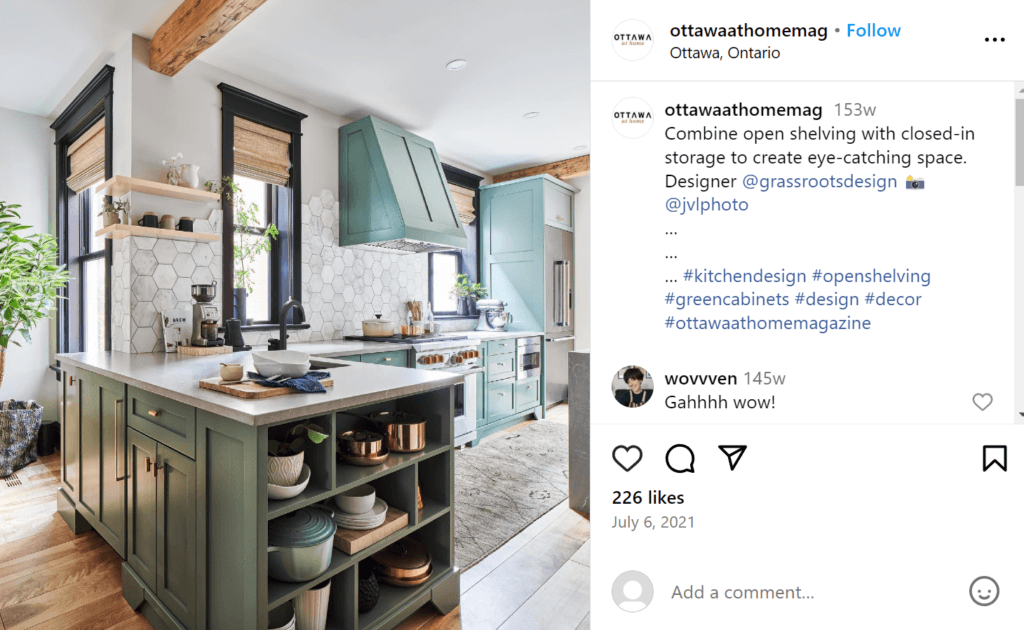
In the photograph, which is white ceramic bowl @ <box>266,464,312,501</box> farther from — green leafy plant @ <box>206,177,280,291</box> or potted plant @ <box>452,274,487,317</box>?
potted plant @ <box>452,274,487,317</box>

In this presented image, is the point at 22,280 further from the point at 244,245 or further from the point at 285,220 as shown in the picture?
the point at 285,220

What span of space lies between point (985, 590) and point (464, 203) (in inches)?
186

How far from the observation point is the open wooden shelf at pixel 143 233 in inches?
96.0

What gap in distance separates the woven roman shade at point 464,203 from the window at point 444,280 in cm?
37

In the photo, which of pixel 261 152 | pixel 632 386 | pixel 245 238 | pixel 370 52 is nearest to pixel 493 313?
pixel 245 238

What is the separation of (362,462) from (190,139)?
7.65 feet

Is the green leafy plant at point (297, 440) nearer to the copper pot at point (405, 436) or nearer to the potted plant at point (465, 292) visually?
the copper pot at point (405, 436)

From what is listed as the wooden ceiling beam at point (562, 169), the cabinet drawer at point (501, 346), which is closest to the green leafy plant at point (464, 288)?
the cabinet drawer at point (501, 346)

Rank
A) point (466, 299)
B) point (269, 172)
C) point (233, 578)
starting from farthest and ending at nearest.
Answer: point (466, 299), point (269, 172), point (233, 578)

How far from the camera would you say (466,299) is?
5.02 metres

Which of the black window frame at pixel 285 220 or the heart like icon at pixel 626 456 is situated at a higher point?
the black window frame at pixel 285 220

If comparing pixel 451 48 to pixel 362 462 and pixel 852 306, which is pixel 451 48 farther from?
pixel 852 306

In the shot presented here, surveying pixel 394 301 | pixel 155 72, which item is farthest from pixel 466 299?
pixel 155 72

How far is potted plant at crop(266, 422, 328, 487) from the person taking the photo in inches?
51.4
